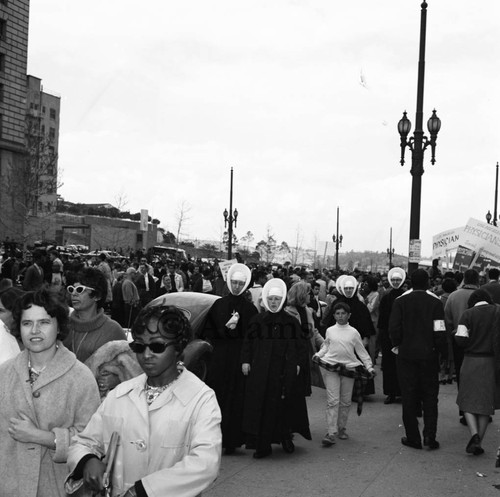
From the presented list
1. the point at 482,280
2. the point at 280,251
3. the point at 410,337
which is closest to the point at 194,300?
the point at 410,337

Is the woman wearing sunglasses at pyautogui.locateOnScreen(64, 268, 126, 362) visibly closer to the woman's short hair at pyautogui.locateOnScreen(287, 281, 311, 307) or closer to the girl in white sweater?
the girl in white sweater

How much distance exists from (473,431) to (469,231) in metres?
10.1

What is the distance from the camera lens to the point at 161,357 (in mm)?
3098

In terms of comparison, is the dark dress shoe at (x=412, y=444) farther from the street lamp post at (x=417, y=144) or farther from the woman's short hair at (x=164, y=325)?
the street lamp post at (x=417, y=144)

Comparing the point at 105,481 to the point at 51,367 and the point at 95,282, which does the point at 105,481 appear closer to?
the point at 51,367

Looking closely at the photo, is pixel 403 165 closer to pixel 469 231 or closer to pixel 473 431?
pixel 469 231

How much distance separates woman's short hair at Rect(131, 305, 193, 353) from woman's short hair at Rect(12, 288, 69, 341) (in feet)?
2.32

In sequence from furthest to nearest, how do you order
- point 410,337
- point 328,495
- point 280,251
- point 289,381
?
point 280,251 → point 410,337 → point 289,381 → point 328,495

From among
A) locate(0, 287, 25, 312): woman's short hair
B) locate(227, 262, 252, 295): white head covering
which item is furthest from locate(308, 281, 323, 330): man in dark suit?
locate(0, 287, 25, 312): woman's short hair

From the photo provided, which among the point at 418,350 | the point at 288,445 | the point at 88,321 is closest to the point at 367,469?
the point at 288,445

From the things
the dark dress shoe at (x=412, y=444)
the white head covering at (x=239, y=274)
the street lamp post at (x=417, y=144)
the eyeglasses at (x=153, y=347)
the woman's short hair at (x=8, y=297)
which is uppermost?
the street lamp post at (x=417, y=144)

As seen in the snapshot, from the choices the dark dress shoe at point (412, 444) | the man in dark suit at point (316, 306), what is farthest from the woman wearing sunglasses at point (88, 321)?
the man in dark suit at point (316, 306)

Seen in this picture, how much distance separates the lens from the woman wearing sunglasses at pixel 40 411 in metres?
3.41

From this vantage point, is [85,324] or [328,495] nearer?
[85,324]
